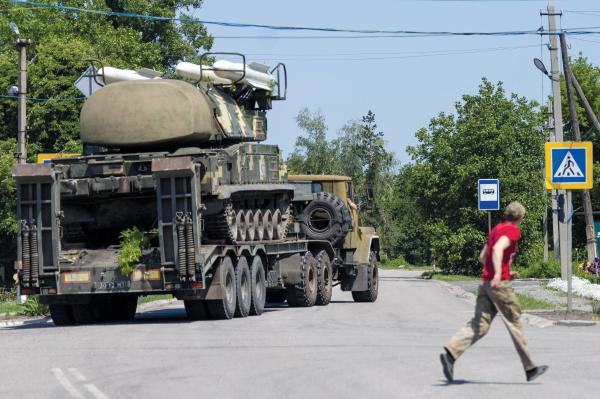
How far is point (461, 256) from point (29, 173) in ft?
128

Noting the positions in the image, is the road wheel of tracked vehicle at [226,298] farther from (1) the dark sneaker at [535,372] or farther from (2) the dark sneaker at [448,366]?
(1) the dark sneaker at [535,372]

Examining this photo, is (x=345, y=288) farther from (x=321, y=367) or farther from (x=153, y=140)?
(x=321, y=367)

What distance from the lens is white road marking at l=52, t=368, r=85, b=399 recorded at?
1189cm

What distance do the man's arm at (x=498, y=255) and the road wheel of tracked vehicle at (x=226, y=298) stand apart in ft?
32.4

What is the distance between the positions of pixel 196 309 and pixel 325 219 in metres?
7.19

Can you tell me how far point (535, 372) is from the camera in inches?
476

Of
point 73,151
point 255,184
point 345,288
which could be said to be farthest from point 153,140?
point 73,151

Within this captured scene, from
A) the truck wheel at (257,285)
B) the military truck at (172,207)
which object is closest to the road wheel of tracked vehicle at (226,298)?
the military truck at (172,207)

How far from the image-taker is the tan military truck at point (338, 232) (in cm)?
2861

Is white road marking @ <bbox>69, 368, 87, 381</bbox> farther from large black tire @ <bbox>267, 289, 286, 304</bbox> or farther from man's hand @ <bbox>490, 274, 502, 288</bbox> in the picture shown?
large black tire @ <bbox>267, 289, 286, 304</bbox>

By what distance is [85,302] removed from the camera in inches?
893

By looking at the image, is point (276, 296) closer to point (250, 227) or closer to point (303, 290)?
point (303, 290)

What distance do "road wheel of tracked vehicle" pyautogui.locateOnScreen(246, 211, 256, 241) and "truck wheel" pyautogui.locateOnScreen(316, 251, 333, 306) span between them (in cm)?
313

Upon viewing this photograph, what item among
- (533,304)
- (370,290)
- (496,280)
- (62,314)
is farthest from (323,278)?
(496,280)
